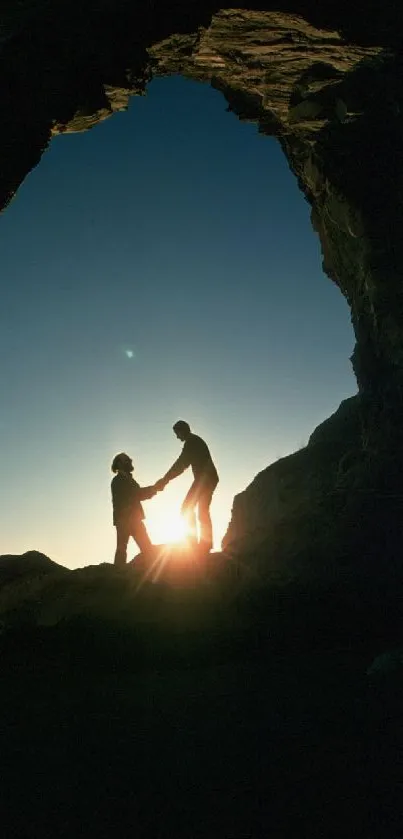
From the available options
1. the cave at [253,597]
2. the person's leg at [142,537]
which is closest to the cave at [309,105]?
the cave at [253,597]

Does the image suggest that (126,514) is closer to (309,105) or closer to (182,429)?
(182,429)

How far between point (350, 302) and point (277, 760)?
14.9 metres

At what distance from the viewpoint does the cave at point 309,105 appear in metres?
9.66

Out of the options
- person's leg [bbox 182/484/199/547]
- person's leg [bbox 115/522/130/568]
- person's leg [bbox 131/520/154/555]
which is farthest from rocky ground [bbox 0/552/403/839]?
person's leg [bbox 131/520/154/555]

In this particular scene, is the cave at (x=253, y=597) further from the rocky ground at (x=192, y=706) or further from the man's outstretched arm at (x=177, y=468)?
the man's outstretched arm at (x=177, y=468)

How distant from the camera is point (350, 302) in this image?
1645 centimetres

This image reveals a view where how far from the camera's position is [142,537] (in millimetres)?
11117

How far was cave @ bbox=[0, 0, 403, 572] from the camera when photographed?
966cm

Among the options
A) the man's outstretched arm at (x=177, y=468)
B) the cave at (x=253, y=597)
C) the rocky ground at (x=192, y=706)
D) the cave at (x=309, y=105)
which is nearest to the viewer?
the rocky ground at (x=192, y=706)

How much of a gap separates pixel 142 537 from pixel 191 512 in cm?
137

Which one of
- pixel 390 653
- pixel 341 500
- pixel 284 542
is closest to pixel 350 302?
pixel 341 500

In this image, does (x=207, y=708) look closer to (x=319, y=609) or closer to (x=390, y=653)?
(x=390, y=653)

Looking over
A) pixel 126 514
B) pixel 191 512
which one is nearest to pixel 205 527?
pixel 191 512

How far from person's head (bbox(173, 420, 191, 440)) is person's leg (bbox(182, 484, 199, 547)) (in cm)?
114
